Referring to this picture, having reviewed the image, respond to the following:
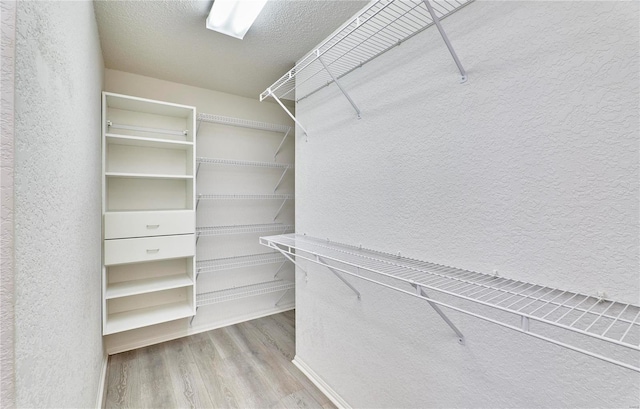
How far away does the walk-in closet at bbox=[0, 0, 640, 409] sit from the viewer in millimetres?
702

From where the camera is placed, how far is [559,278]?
0.82m

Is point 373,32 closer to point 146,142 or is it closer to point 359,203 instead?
point 359,203

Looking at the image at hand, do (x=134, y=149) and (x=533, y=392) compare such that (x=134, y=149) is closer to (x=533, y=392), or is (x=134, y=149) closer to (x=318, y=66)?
(x=318, y=66)

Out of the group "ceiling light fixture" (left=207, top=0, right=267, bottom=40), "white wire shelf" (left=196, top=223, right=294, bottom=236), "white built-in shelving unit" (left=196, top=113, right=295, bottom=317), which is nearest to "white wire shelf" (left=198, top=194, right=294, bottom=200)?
"white built-in shelving unit" (left=196, top=113, right=295, bottom=317)

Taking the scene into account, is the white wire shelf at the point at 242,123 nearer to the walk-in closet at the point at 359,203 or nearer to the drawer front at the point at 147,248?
the walk-in closet at the point at 359,203

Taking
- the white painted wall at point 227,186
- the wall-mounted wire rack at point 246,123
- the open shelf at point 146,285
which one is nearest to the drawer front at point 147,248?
the open shelf at point 146,285

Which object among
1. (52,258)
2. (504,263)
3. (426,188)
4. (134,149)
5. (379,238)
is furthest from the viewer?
(134,149)

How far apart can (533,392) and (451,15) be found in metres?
1.33

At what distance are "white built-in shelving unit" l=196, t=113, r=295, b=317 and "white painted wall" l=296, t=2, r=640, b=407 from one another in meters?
1.51

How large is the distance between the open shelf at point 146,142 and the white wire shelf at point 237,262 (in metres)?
1.07

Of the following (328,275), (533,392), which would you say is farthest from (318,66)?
(533,392)

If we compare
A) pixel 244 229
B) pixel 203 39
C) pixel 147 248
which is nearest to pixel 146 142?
pixel 147 248

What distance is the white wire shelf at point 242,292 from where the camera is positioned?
267cm

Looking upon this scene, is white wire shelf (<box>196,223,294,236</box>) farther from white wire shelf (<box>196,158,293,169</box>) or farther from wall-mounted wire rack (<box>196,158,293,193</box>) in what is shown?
white wire shelf (<box>196,158,293,169</box>)
